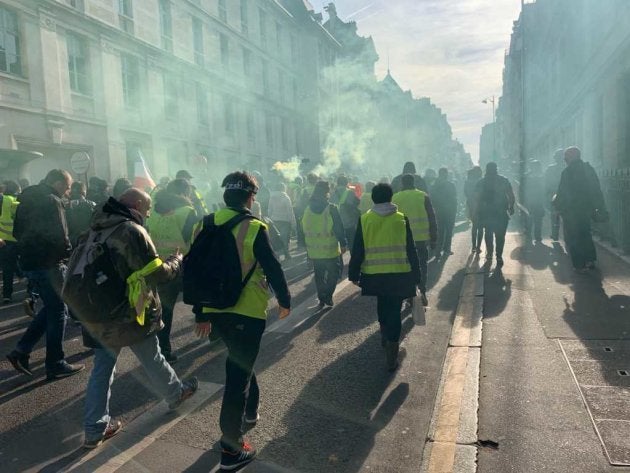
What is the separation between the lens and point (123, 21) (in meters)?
19.9

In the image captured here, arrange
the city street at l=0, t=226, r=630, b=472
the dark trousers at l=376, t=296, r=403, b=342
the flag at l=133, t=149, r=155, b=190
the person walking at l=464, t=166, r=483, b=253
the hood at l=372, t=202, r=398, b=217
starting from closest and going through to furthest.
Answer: the city street at l=0, t=226, r=630, b=472 < the dark trousers at l=376, t=296, r=403, b=342 < the hood at l=372, t=202, r=398, b=217 < the flag at l=133, t=149, r=155, b=190 < the person walking at l=464, t=166, r=483, b=253

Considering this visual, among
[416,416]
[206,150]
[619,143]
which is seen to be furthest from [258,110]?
[416,416]

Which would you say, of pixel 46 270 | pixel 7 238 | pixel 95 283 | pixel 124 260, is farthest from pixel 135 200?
pixel 7 238

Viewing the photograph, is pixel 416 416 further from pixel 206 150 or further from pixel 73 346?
pixel 206 150

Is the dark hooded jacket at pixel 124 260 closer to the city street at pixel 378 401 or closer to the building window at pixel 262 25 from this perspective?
the city street at pixel 378 401

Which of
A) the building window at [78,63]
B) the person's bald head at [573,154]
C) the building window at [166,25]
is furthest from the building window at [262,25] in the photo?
the person's bald head at [573,154]

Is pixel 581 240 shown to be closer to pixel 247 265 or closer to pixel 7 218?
pixel 247 265

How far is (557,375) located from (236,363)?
8.96ft

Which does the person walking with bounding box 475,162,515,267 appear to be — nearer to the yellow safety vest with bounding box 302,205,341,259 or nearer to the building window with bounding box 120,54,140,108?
the yellow safety vest with bounding box 302,205,341,259

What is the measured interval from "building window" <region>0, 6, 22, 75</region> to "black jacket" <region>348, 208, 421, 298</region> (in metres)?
14.5

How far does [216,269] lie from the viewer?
10.4 feet

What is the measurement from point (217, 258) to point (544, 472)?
2.28 m

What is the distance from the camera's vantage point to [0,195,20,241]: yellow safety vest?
335 inches

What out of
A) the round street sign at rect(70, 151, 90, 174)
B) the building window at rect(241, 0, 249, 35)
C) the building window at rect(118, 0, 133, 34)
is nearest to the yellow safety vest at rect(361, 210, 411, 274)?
the round street sign at rect(70, 151, 90, 174)
